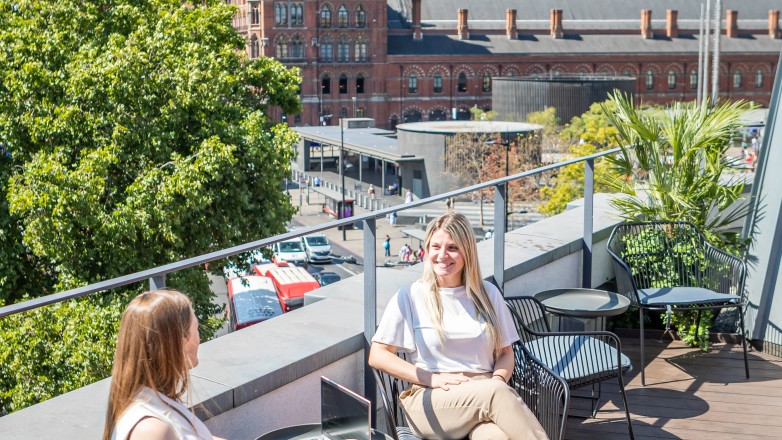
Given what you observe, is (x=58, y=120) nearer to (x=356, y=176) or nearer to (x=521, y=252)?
(x=521, y=252)

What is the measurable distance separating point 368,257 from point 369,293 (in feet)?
0.43

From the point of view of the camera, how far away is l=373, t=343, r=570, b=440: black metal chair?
3158mm

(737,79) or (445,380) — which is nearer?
(445,380)

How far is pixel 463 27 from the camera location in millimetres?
82688

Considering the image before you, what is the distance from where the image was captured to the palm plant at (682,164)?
5691 mm

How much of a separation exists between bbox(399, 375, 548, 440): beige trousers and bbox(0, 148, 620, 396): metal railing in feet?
1.79

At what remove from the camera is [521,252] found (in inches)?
197

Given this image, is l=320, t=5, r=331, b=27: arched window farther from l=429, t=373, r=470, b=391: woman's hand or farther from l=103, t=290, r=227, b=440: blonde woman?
l=103, t=290, r=227, b=440: blonde woman

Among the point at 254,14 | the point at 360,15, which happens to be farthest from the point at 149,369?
the point at 360,15

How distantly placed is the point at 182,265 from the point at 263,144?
16.0 metres

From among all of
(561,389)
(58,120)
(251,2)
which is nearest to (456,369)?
(561,389)

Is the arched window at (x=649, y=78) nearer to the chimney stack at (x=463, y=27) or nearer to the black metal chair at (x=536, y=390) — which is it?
the chimney stack at (x=463, y=27)

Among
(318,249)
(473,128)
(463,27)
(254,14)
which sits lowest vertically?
(318,249)

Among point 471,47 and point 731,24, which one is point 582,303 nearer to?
point 471,47
